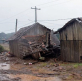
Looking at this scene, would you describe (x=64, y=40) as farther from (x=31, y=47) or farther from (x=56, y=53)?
(x=31, y=47)

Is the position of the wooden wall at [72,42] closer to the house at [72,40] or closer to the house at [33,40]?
the house at [72,40]

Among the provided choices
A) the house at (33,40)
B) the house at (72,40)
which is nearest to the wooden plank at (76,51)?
the house at (72,40)

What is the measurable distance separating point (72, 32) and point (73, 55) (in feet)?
7.35

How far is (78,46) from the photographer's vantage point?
11.6m

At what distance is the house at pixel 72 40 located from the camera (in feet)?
37.8

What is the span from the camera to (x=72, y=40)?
1221 centimetres

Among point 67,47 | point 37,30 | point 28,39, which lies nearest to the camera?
point 67,47

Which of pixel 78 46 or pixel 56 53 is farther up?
pixel 78 46

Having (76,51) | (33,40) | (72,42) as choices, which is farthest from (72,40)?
(33,40)

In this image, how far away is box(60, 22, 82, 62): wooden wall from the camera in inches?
454

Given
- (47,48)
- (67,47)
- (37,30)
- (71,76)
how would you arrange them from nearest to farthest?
1. (71,76)
2. (67,47)
3. (47,48)
4. (37,30)

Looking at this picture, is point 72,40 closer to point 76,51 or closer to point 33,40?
point 76,51

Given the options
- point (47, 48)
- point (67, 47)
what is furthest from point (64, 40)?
point (47, 48)

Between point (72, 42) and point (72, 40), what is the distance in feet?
0.64
